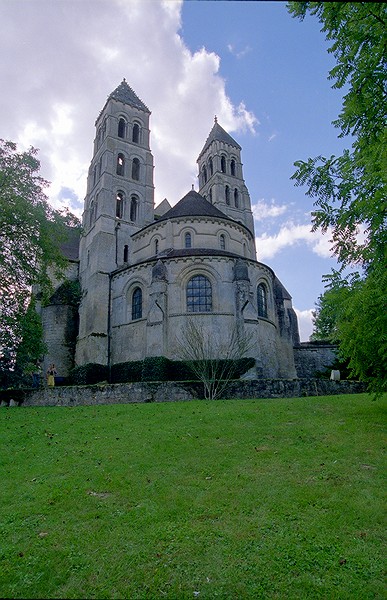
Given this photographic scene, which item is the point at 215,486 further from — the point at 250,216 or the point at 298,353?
the point at 250,216

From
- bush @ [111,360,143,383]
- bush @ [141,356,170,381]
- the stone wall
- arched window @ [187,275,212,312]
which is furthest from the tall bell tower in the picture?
the stone wall

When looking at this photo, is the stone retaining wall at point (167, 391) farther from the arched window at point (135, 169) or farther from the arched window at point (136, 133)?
the arched window at point (136, 133)

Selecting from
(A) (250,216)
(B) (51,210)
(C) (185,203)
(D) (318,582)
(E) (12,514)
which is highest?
(A) (250,216)

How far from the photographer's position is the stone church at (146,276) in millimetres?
25547

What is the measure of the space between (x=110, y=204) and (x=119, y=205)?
5.44 ft

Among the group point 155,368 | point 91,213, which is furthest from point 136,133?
point 155,368

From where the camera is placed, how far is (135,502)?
255 inches

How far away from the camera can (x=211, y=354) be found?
73.2 ft

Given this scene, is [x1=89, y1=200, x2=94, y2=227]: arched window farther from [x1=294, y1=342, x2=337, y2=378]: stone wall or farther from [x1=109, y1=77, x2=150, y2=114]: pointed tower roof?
[x1=294, y1=342, x2=337, y2=378]: stone wall

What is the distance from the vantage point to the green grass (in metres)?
4.45

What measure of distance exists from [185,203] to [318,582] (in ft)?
98.9

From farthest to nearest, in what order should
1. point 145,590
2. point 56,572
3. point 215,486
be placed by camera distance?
point 215,486
point 56,572
point 145,590

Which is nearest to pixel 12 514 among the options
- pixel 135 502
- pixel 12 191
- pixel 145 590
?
pixel 135 502

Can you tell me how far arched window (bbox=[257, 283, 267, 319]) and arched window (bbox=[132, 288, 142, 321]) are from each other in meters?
8.24
